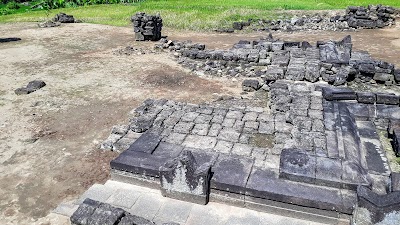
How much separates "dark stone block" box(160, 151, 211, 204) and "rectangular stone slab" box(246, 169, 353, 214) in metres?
0.75

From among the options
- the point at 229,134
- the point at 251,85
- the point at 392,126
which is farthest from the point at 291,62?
the point at 229,134

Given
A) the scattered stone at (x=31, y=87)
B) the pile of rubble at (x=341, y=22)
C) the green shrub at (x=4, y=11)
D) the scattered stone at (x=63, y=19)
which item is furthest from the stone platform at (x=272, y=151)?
the green shrub at (x=4, y=11)

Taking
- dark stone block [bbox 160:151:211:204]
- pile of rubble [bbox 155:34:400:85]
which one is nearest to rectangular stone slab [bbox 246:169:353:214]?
dark stone block [bbox 160:151:211:204]

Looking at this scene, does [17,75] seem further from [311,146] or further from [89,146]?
[311,146]

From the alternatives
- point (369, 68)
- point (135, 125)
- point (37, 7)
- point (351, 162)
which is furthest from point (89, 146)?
point (37, 7)

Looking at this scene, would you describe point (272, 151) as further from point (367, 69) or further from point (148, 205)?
point (367, 69)

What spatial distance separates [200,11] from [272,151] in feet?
64.4

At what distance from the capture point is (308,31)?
20.9 metres

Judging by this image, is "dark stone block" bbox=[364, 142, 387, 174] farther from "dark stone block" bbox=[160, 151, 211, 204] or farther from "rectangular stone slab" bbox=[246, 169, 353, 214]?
"dark stone block" bbox=[160, 151, 211, 204]

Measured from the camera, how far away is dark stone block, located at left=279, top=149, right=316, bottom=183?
5.97 m

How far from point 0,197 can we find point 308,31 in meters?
18.7

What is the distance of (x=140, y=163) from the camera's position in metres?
6.41

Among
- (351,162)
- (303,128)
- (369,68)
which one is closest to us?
(351,162)

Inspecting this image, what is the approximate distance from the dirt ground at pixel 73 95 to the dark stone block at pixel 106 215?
1.49 m
